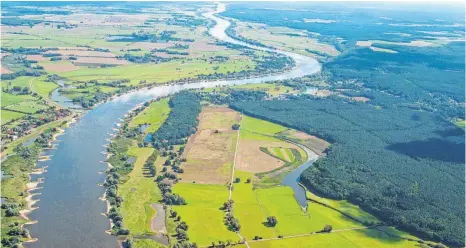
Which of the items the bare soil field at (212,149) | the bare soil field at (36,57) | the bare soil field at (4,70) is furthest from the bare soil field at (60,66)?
the bare soil field at (212,149)

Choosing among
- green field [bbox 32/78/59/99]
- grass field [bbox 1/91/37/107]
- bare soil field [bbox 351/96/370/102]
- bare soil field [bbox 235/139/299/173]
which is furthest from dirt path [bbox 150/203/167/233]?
bare soil field [bbox 351/96/370/102]

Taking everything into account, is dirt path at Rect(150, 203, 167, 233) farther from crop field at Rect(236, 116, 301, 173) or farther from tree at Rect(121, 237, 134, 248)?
crop field at Rect(236, 116, 301, 173)

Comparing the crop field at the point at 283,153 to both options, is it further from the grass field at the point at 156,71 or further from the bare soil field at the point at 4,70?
the bare soil field at the point at 4,70

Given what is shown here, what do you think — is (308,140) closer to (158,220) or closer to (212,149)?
(212,149)

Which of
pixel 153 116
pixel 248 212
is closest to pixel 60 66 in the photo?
pixel 153 116

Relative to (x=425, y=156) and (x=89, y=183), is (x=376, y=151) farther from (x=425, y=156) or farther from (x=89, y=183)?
(x=89, y=183)
